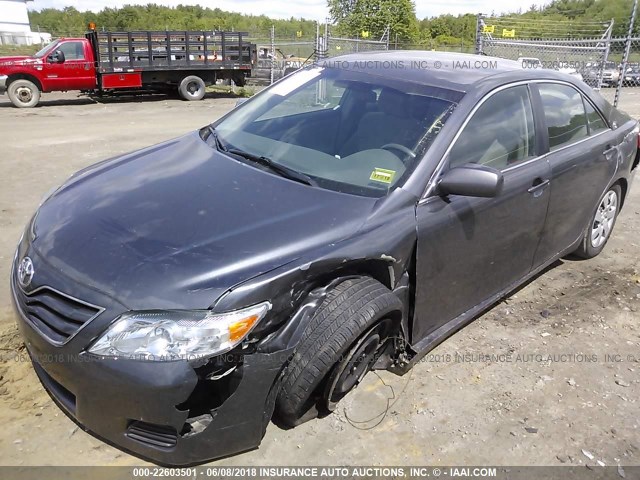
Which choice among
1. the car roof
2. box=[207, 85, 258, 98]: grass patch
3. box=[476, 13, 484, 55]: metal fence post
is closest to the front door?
box=[207, 85, 258, 98]: grass patch

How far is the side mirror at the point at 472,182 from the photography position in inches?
105

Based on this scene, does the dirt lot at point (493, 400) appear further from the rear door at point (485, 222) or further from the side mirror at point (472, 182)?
the side mirror at point (472, 182)

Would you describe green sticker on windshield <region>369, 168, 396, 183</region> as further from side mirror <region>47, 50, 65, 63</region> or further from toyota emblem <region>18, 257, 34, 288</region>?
side mirror <region>47, 50, 65, 63</region>

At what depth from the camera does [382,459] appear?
2547 millimetres

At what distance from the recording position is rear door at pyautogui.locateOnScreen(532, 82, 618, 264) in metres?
3.66

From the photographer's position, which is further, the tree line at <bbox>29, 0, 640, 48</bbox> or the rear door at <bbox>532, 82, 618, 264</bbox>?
the tree line at <bbox>29, 0, 640, 48</bbox>

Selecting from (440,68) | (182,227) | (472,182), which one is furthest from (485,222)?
(182,227)

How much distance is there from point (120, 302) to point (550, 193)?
2834 millimetres

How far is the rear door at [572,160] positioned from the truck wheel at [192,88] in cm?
1384

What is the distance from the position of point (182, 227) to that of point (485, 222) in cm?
173

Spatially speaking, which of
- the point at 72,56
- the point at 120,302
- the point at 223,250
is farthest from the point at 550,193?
the point at 72,56

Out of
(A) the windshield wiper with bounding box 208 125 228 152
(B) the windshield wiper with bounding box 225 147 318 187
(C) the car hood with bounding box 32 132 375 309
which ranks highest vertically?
(A) the windshield wiper with bounding box 208 125 228 152

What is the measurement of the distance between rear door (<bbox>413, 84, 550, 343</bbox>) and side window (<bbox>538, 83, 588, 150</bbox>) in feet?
0.73

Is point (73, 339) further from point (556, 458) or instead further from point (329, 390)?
point (556, 458)
